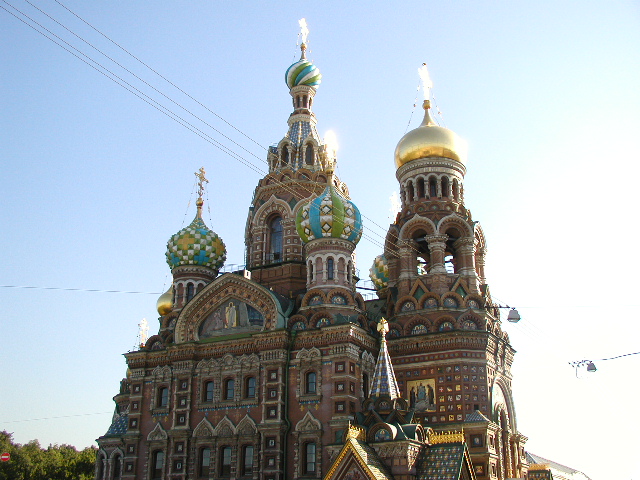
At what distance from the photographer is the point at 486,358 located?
2223 centimetres

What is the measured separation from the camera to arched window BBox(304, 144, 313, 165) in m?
28.9

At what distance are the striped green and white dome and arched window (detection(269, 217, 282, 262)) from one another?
654 cm

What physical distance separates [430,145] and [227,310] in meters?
9.03

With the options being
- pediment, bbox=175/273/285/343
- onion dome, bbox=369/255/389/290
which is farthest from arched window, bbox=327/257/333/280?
onion dome, bbox=369/255/389/290

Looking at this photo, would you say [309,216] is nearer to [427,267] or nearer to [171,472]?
[427,267]

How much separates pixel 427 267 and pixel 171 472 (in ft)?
35.4

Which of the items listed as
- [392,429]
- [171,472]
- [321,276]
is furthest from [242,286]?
[392,429]

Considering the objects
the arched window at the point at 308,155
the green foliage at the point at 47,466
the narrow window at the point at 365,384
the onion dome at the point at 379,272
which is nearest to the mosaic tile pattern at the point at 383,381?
the narrow window at the point at 365,384

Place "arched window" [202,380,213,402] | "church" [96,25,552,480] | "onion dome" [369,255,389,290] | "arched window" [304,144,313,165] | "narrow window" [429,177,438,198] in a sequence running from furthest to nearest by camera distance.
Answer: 1. "onion dome" [369,255,389,290]
2. "arched window" [304,144,313,165]
3. "narrow window" [429,177,438,198]
4. "arched window" [202,380,213,402]
5. "church" [96,25,552,480]

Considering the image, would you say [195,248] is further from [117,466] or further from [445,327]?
[445,327]

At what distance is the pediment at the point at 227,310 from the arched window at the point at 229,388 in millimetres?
1547

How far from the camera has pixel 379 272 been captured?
30125 mm

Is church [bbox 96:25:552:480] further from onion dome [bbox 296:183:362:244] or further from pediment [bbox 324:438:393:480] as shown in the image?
pediment [bbox 324:438:393:480]

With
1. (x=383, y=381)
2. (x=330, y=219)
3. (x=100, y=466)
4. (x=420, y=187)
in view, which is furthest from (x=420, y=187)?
(x=100, y=466)
